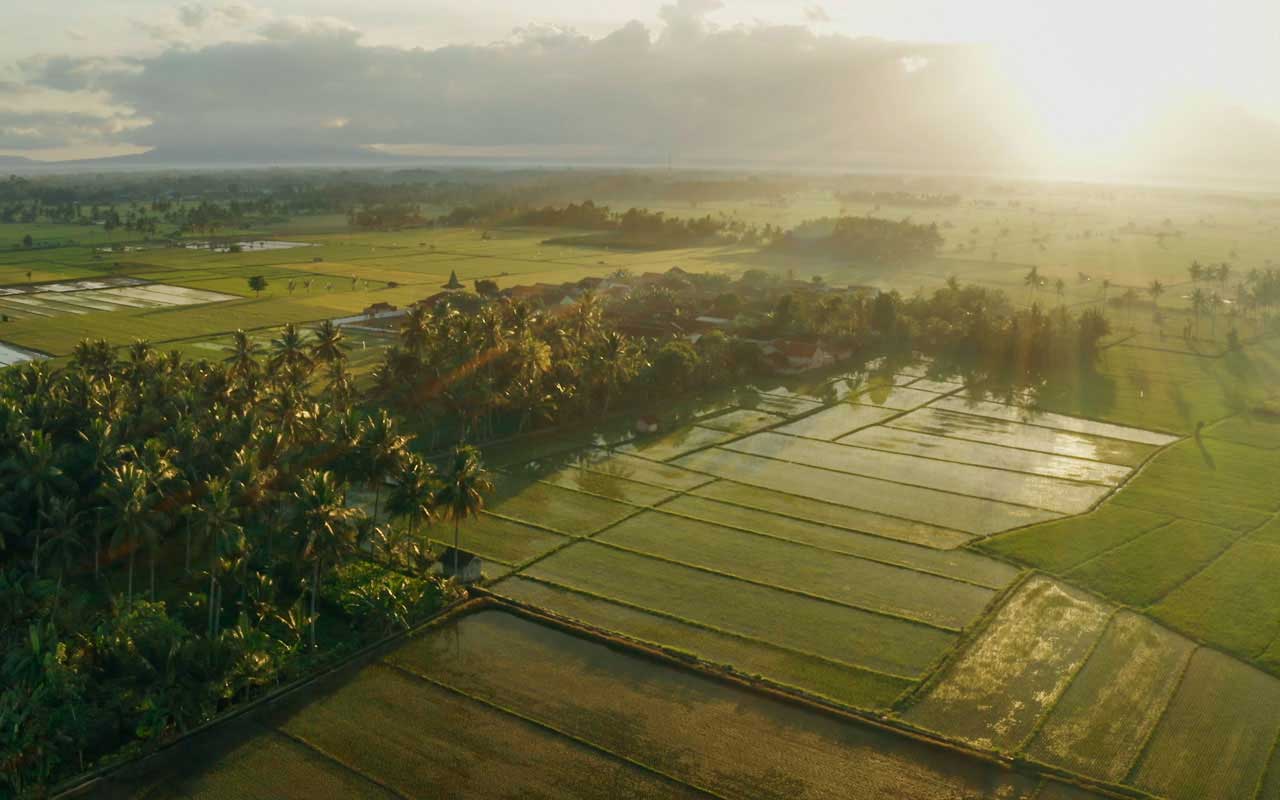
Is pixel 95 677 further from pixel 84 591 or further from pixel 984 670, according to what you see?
pixel 984 670

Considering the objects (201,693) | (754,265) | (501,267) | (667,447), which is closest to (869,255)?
(754,265)

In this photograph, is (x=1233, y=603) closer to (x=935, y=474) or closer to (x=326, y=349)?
(x=935, y=474)

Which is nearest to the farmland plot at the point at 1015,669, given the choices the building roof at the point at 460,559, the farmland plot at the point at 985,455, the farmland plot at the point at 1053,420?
the farmland plot at the point at 985,455

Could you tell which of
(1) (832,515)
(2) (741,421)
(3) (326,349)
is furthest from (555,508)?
(2) (741,421)

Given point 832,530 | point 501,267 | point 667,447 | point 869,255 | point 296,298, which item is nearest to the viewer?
point 832,530

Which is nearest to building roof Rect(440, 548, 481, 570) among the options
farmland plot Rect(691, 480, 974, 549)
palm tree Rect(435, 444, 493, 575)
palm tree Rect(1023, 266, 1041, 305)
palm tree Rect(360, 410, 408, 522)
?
palm tree Rect(435, 444, 493, 575)

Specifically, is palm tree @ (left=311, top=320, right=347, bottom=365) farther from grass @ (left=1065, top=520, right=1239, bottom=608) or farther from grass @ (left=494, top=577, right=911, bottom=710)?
grass @ (left=1065, top=520, right=1239, bottom=608)

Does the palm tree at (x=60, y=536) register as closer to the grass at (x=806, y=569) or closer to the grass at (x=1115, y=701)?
the grass at (x=806, y=569)
